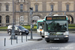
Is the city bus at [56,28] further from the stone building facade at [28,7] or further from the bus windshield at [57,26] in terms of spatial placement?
the stone building facade at [28,7]

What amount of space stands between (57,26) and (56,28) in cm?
24

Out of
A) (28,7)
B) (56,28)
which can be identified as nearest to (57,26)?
(56,28)

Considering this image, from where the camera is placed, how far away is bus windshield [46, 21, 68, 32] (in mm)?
20427

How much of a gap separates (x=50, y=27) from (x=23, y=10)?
51.6 metres

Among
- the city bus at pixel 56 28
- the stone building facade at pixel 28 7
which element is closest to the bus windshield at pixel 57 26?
the city bus at pixel 56 28

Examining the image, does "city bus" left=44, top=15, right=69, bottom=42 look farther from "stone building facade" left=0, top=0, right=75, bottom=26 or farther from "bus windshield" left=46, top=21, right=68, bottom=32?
"stone building facade" left=0, top=0, right=75, bottom=26

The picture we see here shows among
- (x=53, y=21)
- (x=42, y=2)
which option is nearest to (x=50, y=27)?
(x=53, y=21)

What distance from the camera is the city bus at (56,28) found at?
2027 cm

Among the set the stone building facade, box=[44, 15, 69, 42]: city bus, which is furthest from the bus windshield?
the stone building facade

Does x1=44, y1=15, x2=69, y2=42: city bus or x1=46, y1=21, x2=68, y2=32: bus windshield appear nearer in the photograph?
x1=44, y1=15, x2=69, y2=42: city bus

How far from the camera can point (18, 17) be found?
235 ft

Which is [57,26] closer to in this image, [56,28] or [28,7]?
[56,28]

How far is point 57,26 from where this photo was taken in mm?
20547

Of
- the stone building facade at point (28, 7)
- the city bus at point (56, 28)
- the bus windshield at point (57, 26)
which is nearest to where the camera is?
the city bus at point (56, 28)
